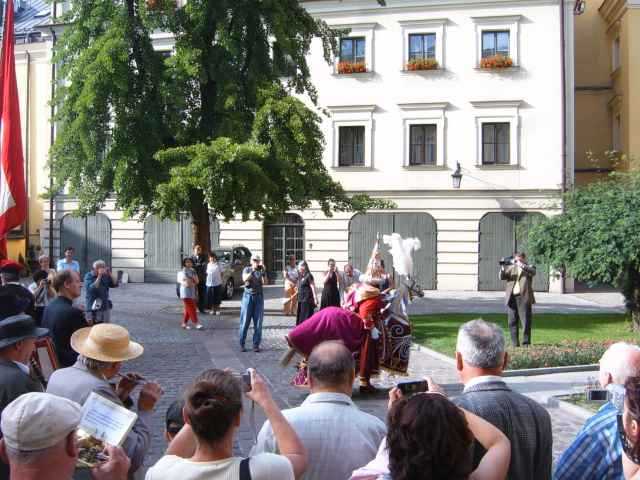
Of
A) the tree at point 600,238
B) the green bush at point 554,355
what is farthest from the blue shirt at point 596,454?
the tree at point 600,238

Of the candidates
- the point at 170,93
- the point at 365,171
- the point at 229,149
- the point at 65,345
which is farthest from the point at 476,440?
the point at 365,171

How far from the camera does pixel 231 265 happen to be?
25203 mm

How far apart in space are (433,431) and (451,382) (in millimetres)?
8885

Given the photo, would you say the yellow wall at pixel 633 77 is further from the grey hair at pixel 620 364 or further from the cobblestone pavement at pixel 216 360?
the grey hair at pixel 620 364

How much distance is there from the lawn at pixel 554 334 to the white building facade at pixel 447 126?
8864 millimetres

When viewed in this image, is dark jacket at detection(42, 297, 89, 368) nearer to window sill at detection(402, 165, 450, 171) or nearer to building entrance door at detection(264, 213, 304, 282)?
window sill at detection(402, 165, 450, 171)

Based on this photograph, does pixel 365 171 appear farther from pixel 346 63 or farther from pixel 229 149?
pixel 229 149

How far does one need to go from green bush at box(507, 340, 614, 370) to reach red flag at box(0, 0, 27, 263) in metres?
7.83

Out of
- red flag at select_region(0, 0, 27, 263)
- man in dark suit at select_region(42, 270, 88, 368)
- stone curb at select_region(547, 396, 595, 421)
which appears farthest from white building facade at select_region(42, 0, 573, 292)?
man in dark suit at select_region(42, 270, 88, 368)

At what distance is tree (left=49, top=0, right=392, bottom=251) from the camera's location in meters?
17.8

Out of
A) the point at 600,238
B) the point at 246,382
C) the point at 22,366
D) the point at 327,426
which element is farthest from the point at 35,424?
the point at 600,238

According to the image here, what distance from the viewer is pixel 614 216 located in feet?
54.9

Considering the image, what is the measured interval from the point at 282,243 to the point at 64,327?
79.4 feet

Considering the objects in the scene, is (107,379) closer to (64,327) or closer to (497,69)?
(64,327)
